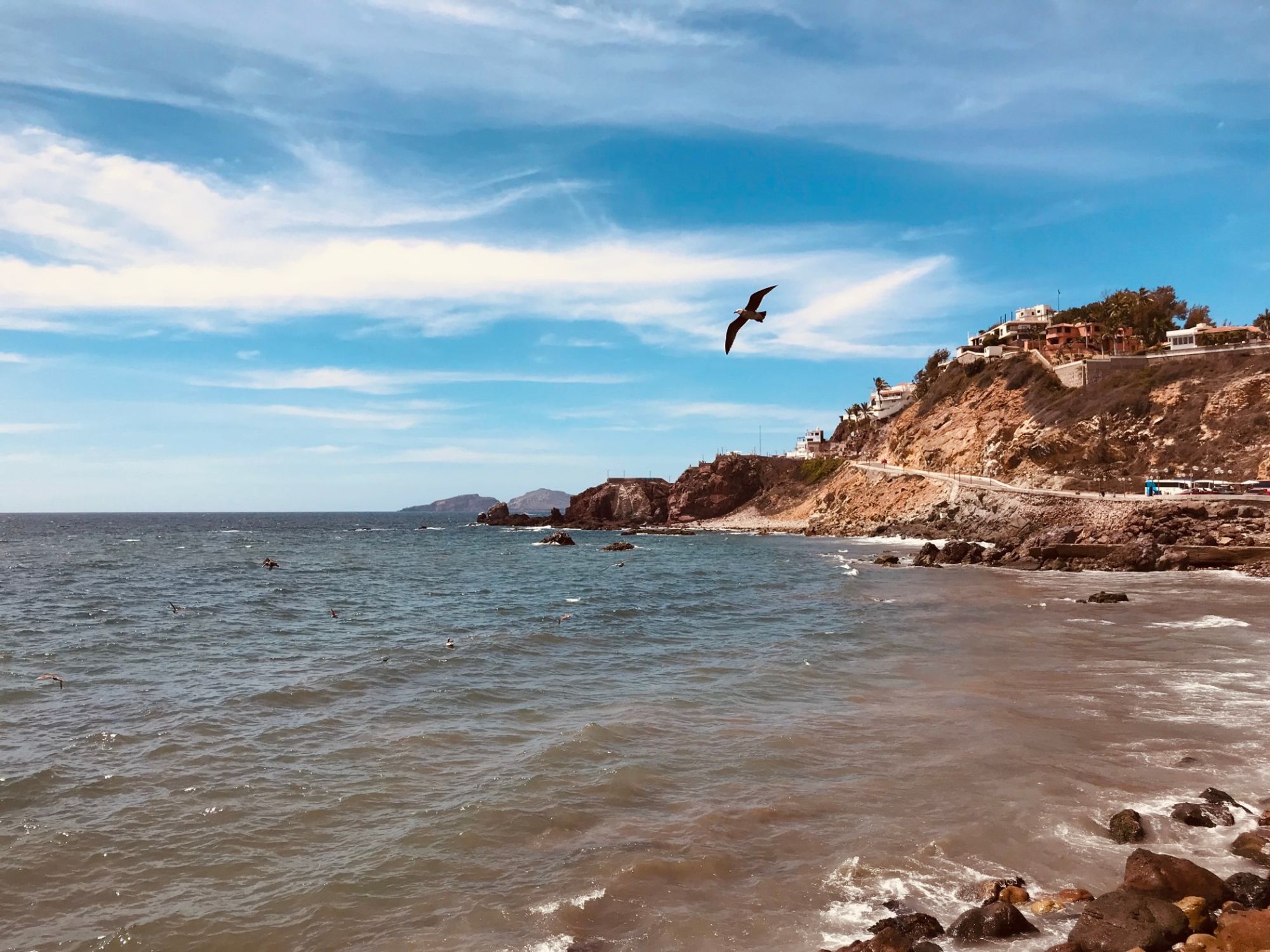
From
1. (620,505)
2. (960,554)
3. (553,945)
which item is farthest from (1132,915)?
(620,505)

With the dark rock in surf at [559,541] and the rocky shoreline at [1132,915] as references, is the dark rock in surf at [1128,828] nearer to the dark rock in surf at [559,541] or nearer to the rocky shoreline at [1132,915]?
the rocky shoreline at [1132,915]

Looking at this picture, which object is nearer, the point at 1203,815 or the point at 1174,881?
the point at 1174,881

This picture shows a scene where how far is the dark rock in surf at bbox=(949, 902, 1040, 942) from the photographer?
8656 mm

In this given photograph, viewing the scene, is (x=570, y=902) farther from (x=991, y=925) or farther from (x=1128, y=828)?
(x=1128, y=828)

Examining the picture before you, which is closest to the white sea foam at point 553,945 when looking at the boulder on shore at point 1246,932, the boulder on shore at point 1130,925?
the boulder on shore at point 1130,925

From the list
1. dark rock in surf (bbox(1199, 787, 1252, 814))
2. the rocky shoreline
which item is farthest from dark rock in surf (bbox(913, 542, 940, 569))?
the rocky shoreline

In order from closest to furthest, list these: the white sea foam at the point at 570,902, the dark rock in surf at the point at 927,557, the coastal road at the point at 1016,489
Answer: the white sea foam at the point at 570,902, the coastal road at the point at 1016,489, the dark rock in surf at the point at 927,557

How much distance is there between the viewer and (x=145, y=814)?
12570 mm

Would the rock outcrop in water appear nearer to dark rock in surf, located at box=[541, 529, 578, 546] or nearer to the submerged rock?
dark rock in surf, located at box=[541, 529, 578, 546]

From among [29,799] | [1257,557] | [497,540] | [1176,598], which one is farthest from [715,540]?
[29,799]

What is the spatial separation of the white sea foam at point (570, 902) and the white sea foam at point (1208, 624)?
→ 25287 mm

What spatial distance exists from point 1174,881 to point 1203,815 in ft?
9.86

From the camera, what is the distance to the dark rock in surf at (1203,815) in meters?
11.2

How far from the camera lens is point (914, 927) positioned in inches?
344
